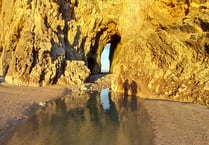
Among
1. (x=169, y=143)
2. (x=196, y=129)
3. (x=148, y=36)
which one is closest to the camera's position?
(x=169, y=143)

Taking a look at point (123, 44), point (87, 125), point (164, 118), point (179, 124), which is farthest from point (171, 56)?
point (87, 125)

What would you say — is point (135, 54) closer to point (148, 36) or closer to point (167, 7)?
point (148, 36)

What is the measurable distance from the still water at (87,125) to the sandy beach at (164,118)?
52cm

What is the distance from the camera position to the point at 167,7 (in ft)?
105

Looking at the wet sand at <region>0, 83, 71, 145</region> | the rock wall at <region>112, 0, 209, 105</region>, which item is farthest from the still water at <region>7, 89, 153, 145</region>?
the rock wall at <region>112, 0, 209, 105</region>

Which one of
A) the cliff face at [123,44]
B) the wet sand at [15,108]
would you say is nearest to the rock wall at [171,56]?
the cliff face at [123,44]

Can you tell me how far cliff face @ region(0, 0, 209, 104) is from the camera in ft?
90.2

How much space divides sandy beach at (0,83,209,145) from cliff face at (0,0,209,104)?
4.56 metres

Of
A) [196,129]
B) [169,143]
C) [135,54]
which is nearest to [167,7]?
[135,54]

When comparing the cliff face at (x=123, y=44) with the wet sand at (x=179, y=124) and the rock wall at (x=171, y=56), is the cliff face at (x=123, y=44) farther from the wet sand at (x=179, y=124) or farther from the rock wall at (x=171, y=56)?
the wet sand at (x=179, y=124)

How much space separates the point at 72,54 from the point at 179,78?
1943 centimetres

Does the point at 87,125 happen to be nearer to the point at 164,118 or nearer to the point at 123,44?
the point at 164,118

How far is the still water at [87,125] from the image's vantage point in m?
13.7

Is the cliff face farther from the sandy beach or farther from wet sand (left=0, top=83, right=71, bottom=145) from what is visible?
wet sand (left=0, top=83, right=71, bottom=145)
